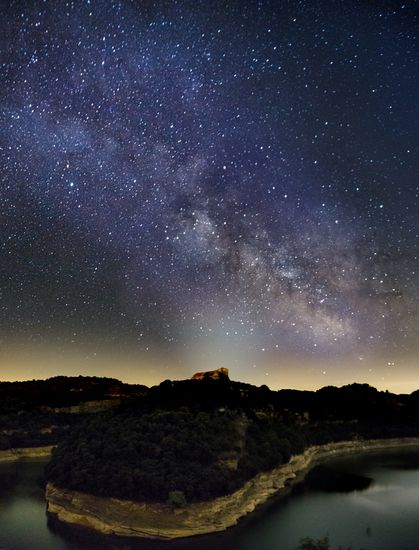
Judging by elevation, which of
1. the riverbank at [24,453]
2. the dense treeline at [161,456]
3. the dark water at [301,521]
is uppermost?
the dense treeline at [161,456]

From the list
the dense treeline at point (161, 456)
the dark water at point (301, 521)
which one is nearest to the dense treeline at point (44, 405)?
the dark water at point (301, 521)

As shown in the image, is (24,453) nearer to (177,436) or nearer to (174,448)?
(177,436)

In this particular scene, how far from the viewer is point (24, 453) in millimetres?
76375

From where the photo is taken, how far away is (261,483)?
4356cm

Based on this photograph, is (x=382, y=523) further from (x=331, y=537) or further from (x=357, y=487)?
(x=357, y=487)

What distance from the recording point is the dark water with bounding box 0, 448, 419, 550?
103 ft

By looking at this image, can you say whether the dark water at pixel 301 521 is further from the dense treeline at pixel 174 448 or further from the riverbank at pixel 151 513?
the dense treeline at pixel 174 448

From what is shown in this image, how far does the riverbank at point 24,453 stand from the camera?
243ft

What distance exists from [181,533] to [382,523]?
55.0 ft

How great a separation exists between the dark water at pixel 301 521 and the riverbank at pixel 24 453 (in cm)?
1681

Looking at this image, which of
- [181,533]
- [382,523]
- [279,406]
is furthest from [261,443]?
[279,406]

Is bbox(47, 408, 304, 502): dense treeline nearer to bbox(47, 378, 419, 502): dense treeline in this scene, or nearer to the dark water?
bbox(47, 378, 419, 502): dense treeline

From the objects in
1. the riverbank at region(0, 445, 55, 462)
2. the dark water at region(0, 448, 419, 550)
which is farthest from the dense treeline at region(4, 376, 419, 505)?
the dark water at region(0, 448, 419, 550)

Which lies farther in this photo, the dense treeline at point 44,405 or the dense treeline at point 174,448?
the dense treeline at point 44,405
